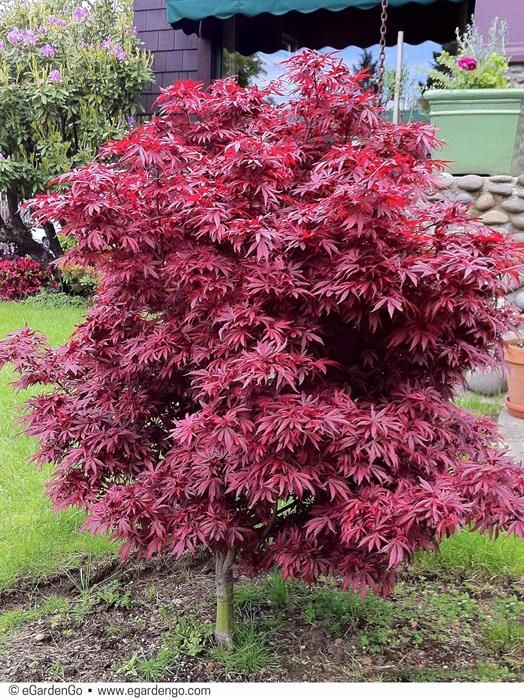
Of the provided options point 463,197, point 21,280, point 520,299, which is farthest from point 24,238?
point 520,299

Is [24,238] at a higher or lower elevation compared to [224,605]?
higher

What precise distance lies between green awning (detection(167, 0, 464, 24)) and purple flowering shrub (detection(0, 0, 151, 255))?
1263 millimetres

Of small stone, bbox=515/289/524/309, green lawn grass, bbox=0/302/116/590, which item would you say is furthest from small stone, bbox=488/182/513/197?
green lawn grass, bbox=0/302/116/590

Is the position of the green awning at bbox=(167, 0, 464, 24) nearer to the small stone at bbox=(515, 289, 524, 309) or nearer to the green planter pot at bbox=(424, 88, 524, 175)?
the green planter pot at bbox=(424, 88, 524, 175)

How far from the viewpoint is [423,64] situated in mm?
7023

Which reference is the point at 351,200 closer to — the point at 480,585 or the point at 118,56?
the point at 480,585

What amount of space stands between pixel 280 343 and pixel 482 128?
4.02 meters

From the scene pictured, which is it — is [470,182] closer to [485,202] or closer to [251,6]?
[485,202]

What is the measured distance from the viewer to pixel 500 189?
5.04m

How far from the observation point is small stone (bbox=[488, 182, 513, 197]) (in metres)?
5.02

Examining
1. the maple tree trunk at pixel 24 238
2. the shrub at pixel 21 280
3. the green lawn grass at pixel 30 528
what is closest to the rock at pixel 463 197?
the green lawn grass at pixel 30 528

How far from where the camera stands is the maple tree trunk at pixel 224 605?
2361 millimetres

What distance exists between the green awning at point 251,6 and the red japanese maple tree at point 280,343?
4444 mm
